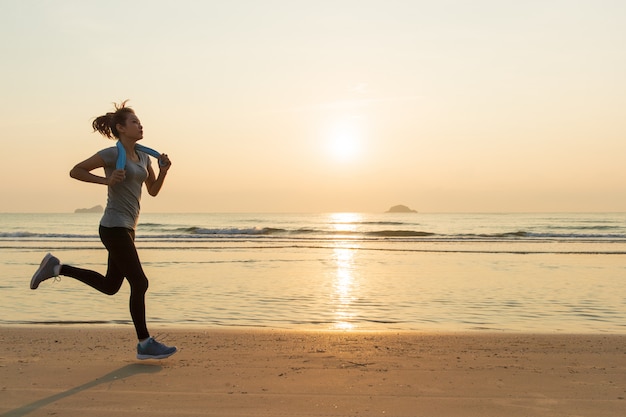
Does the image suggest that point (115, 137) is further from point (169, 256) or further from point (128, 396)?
point (169, 256)

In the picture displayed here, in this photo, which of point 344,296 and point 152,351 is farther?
point 344,296

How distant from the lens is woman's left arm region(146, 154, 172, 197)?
5.70 metres

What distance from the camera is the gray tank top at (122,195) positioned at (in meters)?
5.43

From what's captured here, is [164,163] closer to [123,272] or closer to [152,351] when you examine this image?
[123,272]

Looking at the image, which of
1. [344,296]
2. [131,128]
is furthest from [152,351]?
[344,296]

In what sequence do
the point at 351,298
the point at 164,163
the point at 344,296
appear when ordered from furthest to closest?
the point at 344,296, the point at 351,298, the point at 164,163

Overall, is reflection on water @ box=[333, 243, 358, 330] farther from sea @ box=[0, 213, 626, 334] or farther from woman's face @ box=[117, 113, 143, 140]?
woman's face @ box=[117, 113, 143, 140]

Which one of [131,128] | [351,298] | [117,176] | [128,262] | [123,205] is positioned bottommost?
[351,298]

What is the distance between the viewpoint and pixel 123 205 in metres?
5.47

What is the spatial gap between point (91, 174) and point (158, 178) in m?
0.63

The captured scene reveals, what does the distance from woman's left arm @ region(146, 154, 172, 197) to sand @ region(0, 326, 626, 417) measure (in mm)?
1440

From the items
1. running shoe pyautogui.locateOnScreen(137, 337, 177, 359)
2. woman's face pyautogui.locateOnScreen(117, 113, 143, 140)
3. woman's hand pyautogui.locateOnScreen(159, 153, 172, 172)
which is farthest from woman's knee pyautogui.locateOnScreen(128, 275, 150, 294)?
woman's face pyautogui.locateOnScreen(117, 113, 143, 140)

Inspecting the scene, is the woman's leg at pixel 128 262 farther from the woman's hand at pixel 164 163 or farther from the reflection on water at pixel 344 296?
the reflection on water at pixel 344 296

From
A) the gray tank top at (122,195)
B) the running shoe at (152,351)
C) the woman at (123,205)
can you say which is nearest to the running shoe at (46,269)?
the woman at (123,205)
